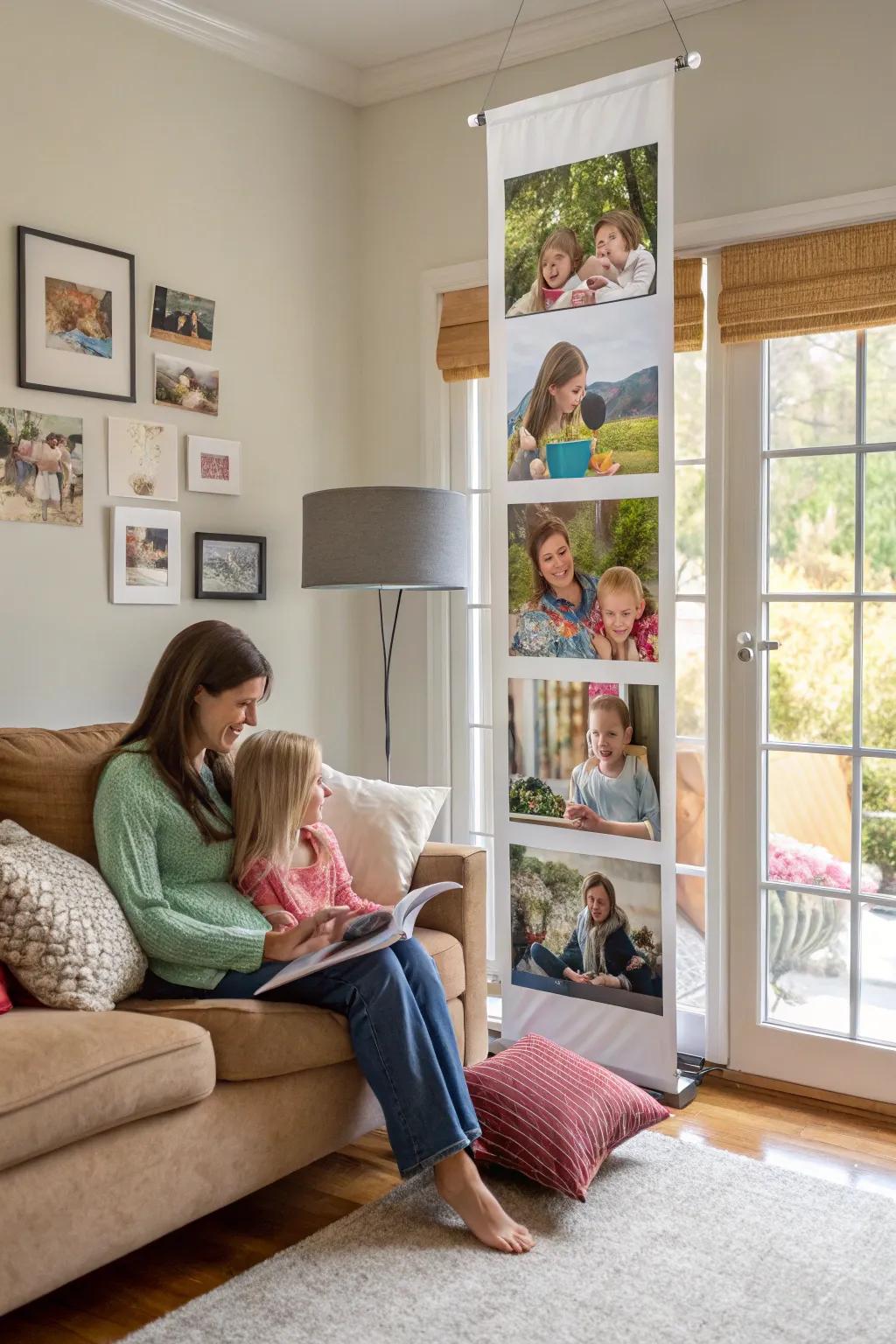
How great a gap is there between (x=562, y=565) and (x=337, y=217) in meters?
1.50

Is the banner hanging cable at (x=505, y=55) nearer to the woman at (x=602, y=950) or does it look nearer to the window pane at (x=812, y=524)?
the window pane at (x=812, y=524)

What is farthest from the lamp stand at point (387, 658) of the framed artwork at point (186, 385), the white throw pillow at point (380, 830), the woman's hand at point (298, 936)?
the woman's hand at point (298, 936)

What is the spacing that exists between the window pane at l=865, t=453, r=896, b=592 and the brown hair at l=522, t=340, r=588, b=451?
751 millimetres

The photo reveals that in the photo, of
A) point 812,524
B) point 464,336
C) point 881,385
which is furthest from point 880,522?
point 464,336

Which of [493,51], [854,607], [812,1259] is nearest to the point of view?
[812,1259]

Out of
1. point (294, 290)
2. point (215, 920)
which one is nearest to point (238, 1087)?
point (215, 920)

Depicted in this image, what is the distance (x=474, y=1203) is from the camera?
2.38 metres

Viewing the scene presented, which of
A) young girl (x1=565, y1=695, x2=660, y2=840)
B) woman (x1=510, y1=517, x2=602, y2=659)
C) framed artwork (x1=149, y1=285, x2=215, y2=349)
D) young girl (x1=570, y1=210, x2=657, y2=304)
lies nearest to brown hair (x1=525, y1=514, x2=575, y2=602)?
woman (x1=510, y1=517, x2=602, y2=659)

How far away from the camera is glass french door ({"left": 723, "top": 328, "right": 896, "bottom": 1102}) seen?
307 cm

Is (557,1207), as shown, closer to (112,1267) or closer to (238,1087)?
(238,1087)

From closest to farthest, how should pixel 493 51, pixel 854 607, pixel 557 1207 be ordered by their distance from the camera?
1. pixel 557 1207
2. pixel 854 607
3. pixel 493 51

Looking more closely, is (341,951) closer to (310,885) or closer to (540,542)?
(310,885)

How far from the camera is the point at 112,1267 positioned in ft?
7.64

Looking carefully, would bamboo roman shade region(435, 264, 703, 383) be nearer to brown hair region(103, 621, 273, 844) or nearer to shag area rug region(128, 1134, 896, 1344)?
brown hair region(103, 621, 273, 844)
